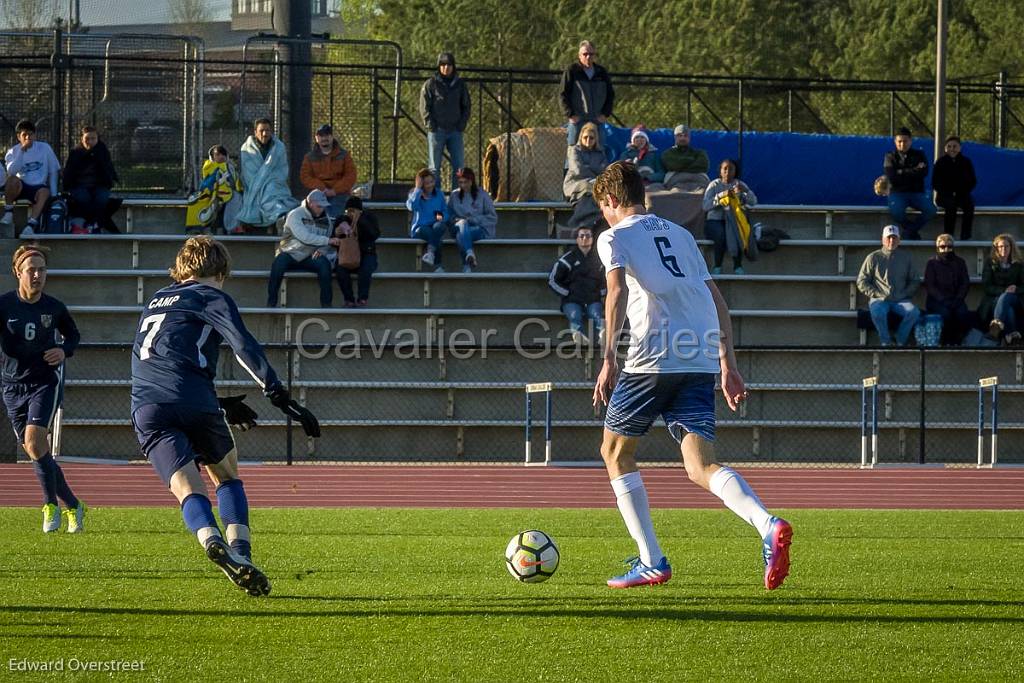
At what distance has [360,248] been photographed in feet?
61.9

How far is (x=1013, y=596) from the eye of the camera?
23.9 ft

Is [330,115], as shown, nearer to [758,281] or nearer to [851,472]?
[758,281]

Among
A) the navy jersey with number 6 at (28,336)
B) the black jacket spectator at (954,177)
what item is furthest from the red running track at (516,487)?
the black jacket spectator at (954,177)

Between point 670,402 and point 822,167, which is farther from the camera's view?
point 822,167

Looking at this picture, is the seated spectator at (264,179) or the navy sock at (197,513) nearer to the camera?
the navy sock at (197,513)

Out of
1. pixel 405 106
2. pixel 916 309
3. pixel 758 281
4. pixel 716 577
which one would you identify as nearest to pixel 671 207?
pixel 758 281

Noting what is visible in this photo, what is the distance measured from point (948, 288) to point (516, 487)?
6811mm

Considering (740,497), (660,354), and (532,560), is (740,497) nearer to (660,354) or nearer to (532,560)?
(660,354)

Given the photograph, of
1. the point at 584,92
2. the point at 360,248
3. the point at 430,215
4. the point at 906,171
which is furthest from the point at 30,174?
the point at 906,171

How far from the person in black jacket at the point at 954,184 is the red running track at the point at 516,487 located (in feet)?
16.6

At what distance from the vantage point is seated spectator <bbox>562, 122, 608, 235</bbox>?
19562 mm

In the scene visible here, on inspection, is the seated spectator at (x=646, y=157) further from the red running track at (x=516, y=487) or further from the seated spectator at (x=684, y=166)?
the red running track at (x=516, y=487)

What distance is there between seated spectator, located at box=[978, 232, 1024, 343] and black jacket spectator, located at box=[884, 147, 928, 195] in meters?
2.50

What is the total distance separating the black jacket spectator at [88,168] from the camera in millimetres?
19625
